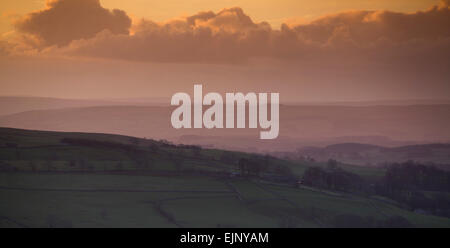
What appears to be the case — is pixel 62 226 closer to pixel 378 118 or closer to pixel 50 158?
pixel 50 158

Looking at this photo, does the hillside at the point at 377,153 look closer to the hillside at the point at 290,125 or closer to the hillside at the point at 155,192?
the hillside at the point at 290,125

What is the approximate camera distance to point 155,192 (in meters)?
47.5

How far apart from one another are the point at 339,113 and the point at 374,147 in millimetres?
34495

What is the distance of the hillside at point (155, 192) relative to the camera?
40.8 m

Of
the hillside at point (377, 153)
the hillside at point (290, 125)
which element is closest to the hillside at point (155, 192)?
the hillside at point (377, 153)

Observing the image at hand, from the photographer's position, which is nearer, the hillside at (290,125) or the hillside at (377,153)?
the hillside at (377,153)

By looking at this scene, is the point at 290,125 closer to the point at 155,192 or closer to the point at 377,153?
the point at 377,153

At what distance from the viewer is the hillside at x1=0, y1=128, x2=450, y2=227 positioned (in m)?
40.8

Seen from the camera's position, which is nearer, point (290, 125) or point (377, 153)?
point (377, 153)

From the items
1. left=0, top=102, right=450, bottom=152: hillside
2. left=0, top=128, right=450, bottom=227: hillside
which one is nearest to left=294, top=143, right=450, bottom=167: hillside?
left=0, top=102, right=450, bottom=152: hillside

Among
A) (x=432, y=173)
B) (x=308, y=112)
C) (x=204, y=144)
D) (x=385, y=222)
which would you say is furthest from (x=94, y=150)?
(x=308, y=112)

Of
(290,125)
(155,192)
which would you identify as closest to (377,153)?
(290,125)

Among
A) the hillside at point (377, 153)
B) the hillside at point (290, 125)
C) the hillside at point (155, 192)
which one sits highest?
the hillside at point (290, 125)

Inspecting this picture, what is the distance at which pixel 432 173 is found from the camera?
198 feet
